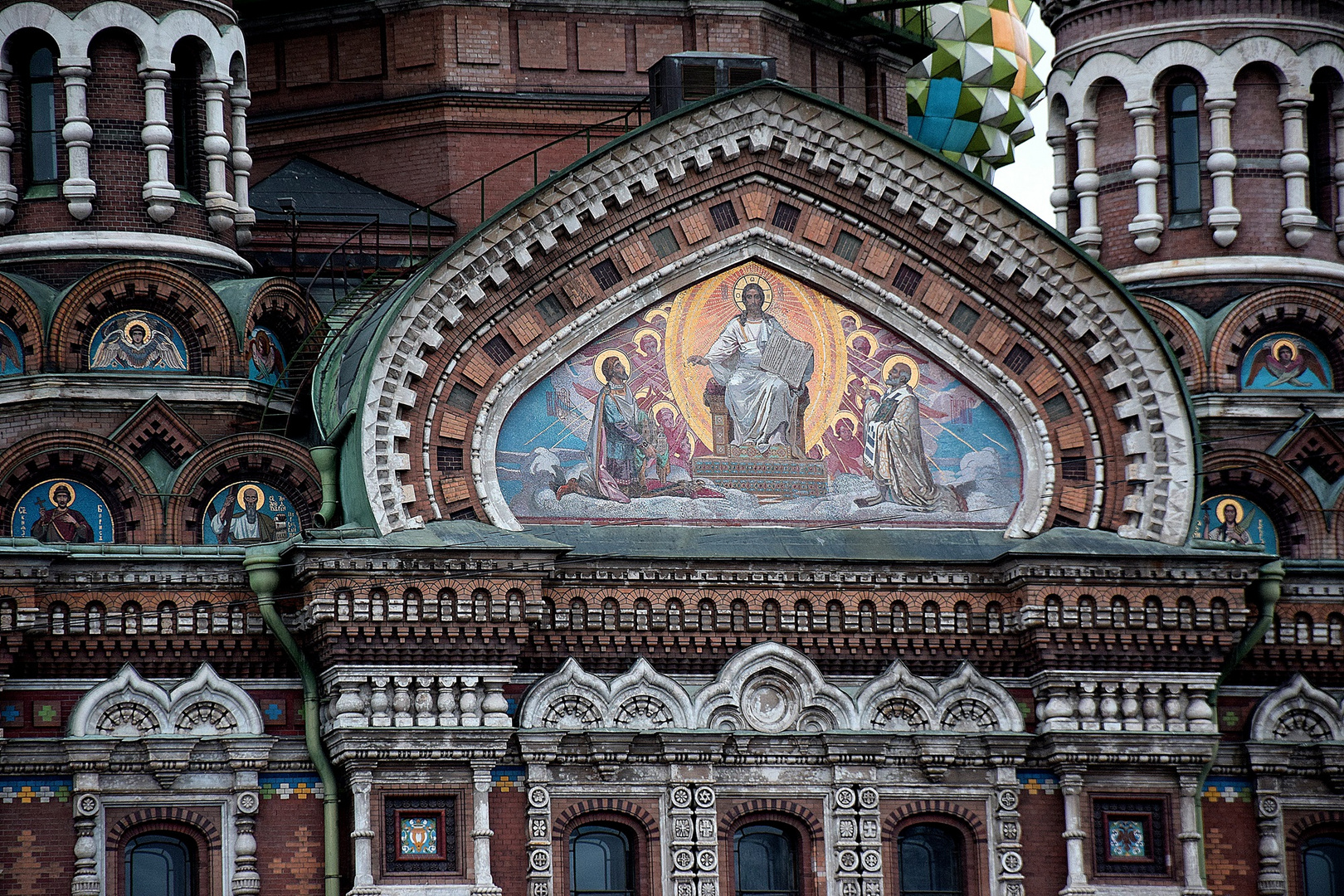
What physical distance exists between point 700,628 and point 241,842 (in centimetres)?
418

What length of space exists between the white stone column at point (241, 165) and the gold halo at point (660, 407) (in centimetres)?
461

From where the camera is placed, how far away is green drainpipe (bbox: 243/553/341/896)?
27.2 meters

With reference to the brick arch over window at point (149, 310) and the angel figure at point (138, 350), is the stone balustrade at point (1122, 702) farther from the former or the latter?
the angel figure at point (138, 350)

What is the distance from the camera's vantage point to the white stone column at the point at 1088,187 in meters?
32.6

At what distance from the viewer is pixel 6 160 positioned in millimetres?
29922

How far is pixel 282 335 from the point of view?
1188 inches

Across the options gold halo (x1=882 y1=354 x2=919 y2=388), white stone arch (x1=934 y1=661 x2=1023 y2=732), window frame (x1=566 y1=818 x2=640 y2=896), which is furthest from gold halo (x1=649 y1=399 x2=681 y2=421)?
window frame (x1=566 y1=818 x2=640 y2=896)

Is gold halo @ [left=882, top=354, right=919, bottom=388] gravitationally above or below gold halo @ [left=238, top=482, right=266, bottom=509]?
above

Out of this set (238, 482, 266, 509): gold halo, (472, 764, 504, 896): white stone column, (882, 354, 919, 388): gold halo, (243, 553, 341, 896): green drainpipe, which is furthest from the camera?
(882, 354, 919, 388): gold halo

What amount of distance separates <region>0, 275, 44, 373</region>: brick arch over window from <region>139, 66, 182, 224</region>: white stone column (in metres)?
1.45

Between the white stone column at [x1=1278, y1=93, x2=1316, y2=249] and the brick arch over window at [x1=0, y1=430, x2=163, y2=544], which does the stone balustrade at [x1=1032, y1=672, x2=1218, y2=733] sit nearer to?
the white stone column at [x1=1278, y1=93, x2=1316, y2=249]

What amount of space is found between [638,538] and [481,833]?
2930 mm

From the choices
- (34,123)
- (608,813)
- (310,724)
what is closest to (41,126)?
(34,123)

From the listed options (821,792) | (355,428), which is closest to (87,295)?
(355,428)
